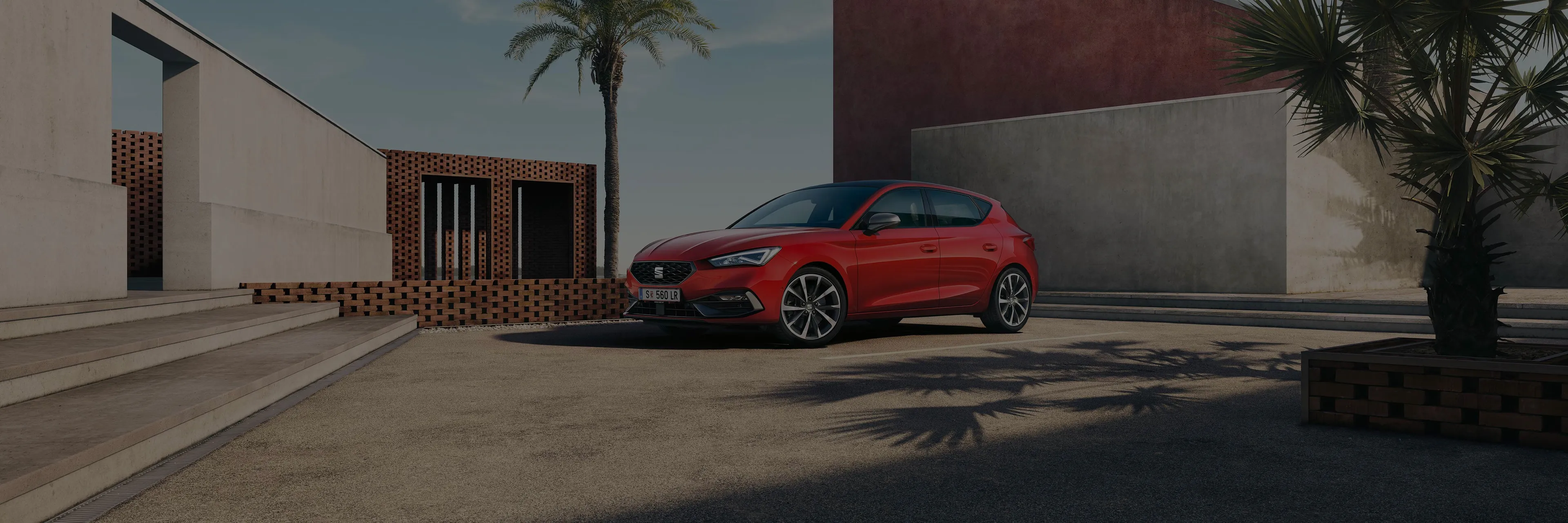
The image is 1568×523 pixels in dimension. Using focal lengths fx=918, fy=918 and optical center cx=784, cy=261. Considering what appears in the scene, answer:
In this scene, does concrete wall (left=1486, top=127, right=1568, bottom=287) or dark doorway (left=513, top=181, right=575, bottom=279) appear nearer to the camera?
concrete wall (left=1486, top=127, right=1568, bottom=287)

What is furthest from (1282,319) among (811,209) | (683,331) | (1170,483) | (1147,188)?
(1170,483)

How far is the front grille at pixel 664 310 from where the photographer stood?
764cm

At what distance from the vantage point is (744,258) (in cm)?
751

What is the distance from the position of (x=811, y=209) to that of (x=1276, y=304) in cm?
706

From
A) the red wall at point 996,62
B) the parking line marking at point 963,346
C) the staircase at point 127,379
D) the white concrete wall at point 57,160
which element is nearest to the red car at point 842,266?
the parking line marking at point 963,346

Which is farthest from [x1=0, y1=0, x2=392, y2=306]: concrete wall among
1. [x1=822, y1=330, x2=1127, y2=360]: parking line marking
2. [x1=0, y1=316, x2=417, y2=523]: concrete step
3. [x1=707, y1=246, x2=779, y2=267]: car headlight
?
[x1=822, y1=330, x2=1127, y2=360]: parking line marking

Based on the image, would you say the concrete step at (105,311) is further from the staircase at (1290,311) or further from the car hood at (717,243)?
the staircase at (1290,311)

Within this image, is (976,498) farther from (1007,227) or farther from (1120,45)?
(1120,45)

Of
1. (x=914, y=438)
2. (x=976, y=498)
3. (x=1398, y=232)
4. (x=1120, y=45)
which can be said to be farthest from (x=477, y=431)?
(x=1120, y=45)

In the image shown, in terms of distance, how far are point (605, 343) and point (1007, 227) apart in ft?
14.0

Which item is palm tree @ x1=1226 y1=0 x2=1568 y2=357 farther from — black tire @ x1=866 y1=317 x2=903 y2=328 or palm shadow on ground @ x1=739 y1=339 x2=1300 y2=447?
black tire @ x1=866 y1=317 x2=903 y2=328

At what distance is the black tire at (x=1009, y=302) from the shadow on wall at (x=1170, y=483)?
197 inches

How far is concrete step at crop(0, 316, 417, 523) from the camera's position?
2807mm

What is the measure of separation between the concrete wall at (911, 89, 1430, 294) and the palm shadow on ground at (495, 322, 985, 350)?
610 centimetres
